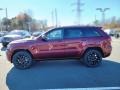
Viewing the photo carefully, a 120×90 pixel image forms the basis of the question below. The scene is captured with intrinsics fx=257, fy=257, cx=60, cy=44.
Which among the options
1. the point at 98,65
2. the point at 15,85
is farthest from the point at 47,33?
the point at 15,85

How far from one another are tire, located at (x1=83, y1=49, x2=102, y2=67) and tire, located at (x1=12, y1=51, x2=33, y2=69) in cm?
231

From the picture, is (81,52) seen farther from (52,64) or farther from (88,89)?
(88,89)

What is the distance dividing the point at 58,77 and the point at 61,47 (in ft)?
6.54

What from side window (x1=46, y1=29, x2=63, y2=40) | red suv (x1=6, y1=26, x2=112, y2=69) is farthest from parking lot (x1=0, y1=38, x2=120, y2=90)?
side window (x1=46, y1=29, x2=63, y2=40)

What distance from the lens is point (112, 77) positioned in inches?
340

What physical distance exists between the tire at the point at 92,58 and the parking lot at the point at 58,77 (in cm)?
25

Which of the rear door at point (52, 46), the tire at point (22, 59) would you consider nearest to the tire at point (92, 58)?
the rear door at point (52, 46)

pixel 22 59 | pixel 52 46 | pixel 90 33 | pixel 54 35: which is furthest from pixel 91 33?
pixel 22 59

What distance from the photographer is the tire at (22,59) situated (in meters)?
10.5

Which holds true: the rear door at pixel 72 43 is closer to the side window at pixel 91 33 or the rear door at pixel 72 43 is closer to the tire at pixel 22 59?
the side window at pixel 91 33

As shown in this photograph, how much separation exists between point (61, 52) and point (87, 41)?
3.83ft

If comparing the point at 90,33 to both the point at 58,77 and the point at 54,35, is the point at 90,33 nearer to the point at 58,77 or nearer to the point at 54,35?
the point at 54,35

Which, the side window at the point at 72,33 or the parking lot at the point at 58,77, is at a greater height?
the side window at the point at 72,33

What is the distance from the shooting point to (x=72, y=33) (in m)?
10.8
